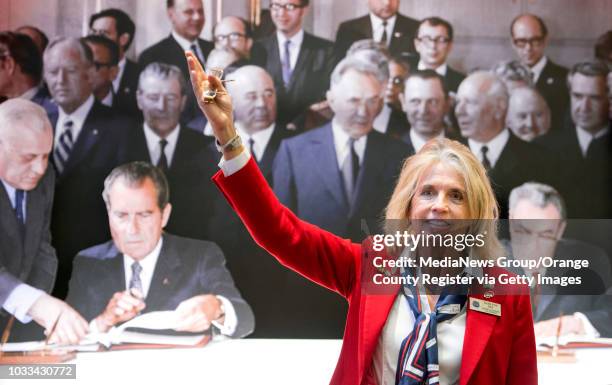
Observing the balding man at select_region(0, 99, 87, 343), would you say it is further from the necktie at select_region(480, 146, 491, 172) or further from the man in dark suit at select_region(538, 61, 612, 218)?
the man in dark suit at select_region(538, 61, 612, 218)

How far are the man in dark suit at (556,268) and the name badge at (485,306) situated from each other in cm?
26

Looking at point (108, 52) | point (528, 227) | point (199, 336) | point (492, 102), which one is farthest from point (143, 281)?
point (528, 227)

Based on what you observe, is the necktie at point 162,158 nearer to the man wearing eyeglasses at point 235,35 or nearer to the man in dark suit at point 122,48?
the man in dark suit at point 122,48

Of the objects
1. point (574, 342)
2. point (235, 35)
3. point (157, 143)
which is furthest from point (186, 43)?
point (574, 342)

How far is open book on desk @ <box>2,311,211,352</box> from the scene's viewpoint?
13.0 feet

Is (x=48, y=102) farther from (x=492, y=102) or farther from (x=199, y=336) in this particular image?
(x=492, y=102)

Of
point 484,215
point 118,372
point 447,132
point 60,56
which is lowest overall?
point 118,372

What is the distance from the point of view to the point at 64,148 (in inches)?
164

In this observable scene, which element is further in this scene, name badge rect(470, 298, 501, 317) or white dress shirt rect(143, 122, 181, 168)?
white dress shirt rect(143, 122, 181, 168)

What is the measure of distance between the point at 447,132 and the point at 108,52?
2072 mm

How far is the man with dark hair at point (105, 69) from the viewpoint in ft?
13.7

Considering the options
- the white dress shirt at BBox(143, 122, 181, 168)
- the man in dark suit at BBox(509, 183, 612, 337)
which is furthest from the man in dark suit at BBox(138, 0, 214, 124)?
the man in dark suit at BBox(509, 183, 612, 337)

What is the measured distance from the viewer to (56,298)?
160 inches

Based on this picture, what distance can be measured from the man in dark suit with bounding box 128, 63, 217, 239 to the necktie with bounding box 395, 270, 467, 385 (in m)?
2.60
